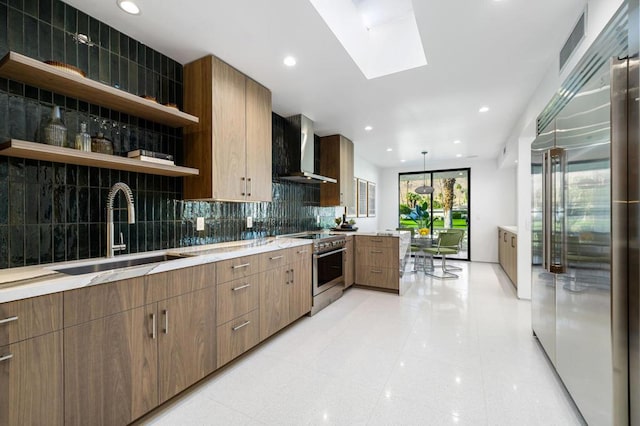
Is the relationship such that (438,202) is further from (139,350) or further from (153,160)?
(139,350)

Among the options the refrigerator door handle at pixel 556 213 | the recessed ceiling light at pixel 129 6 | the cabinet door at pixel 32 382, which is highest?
the recessed ceiling light at pixel 129 6

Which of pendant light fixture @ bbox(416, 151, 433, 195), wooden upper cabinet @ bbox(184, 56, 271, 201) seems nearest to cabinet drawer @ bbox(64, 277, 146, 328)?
wooden upper cabinet @ bbox(184, 56, 271, 201)

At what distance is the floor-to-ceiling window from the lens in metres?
7.00

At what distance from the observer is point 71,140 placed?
5.68 feet

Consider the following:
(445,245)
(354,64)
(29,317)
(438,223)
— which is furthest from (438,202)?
(29,317)

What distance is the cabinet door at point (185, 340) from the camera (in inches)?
64.4

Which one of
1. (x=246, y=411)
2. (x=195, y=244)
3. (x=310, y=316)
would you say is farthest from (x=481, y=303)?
(x=195, y=244)

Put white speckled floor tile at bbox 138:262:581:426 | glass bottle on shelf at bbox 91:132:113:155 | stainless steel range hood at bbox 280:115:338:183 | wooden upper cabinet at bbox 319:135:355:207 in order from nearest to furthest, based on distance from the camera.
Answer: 1. white speckled floor tile at bbox 138:262:581:426
2. glass bottle on shelf at bbox 91:132:113:155
3. stainless steel range hood at bbox 280:115:338:183
4. wooden upper cabinet at bbox 319:135:355:207

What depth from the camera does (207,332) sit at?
1.91 metres

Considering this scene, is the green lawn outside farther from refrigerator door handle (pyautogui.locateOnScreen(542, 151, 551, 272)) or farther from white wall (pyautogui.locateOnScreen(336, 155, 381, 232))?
refrigerator door handle (pyautogui.locateOnScreen(542, 151, 551, 272))

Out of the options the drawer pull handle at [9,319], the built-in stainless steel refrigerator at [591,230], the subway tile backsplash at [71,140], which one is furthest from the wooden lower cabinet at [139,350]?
the built-in stainless steel refrigerator at [591,230]

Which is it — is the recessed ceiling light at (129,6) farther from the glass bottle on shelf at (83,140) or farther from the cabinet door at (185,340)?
the cabinet door at (185,340)

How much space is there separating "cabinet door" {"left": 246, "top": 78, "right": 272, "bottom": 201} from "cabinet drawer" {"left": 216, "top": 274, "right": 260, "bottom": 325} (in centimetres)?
84

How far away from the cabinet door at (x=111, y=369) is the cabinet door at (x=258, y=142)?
1.46 metres
